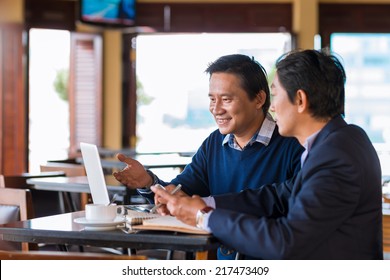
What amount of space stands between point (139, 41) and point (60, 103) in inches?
48.0

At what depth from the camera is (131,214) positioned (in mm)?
2809

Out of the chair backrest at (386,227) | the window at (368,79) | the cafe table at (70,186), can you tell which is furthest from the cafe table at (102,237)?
the window at (368,79)

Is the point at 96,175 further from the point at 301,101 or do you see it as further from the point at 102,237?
the point at 301,101

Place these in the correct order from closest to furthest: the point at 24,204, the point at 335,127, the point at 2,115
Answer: the point at 335,127 < the point at 24,204 < the point at 2,115

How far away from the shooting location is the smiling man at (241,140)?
307cm

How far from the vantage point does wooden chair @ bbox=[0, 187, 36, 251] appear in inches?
139

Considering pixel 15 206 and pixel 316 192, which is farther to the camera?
pixel 15 206

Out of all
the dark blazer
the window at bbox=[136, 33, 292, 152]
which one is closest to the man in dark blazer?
the dark blazer

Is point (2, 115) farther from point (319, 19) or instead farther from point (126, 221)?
point (126, 221)

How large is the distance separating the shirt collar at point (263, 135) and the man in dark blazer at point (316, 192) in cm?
66

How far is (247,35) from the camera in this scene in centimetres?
936

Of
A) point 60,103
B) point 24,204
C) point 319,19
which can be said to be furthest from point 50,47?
point 24,204

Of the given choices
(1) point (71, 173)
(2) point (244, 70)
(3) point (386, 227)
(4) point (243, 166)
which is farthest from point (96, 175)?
(1) point (71, 173)

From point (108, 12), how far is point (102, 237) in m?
5.53
